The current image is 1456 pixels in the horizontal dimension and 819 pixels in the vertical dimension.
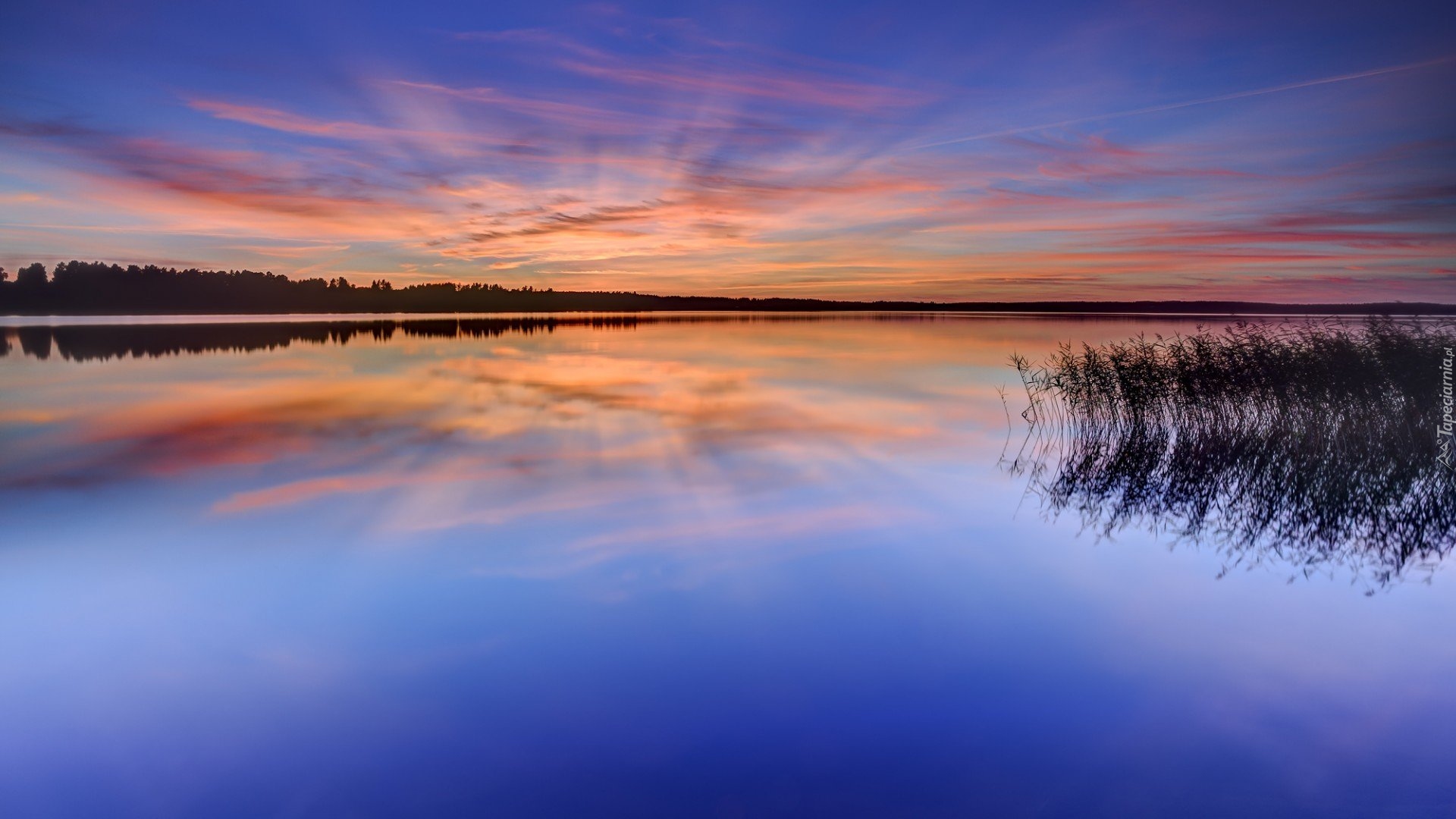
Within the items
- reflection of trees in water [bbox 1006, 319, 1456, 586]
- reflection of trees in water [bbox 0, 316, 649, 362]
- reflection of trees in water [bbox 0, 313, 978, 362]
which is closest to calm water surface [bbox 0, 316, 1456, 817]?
reflection of trees in water [bbox 1006, 319, 1456, 586]

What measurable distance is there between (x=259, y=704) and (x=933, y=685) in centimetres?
436

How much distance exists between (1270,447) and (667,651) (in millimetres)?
12267

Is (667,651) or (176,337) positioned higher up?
(176,337)

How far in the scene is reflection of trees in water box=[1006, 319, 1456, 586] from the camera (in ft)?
30.5

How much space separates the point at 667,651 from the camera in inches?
232

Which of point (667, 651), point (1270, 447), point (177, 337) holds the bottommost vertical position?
point (667, 651)

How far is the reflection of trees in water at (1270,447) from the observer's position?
30.5ft

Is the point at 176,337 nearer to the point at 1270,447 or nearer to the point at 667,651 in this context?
the point at 667,651

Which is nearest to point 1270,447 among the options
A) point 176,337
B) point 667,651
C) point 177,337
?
point 667,651

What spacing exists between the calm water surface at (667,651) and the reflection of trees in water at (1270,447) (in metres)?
0.89

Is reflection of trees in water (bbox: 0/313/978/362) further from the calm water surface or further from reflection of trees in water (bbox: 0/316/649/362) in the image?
the calm water surface

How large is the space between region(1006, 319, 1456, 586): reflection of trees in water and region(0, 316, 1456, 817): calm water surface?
886 millimetres

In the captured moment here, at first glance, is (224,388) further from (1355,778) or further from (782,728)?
(1355,778)

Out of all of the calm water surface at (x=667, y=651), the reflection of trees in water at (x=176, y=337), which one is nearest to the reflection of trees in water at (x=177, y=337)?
the reflection of trees in water at (x=176, y=337)
